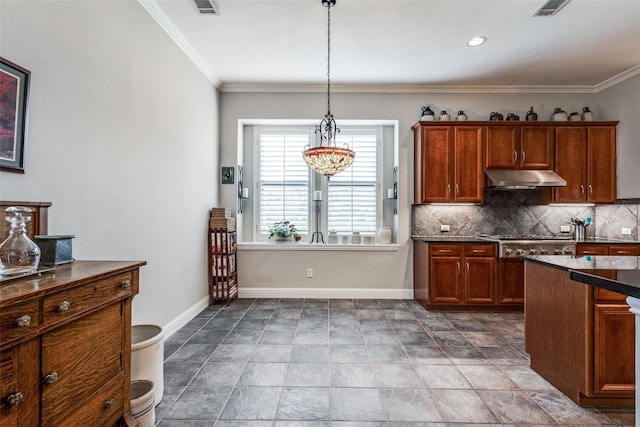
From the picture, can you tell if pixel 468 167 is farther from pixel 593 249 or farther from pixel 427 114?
pixel 593 249

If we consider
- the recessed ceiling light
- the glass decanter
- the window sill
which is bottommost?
the window sill

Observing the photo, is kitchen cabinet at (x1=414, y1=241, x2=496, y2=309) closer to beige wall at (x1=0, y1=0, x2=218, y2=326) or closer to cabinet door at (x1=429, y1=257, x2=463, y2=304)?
cabinet door at (x1=429, y1=257, x2=463, y2=304)

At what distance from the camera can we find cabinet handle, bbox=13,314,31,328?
101 centimetres

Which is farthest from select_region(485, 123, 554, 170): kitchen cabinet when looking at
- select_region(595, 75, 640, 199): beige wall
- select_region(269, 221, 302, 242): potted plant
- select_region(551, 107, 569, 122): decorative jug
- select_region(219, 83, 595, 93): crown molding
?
select_region(269, 221, 302, 242): potted plant

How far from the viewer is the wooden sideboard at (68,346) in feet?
3.31

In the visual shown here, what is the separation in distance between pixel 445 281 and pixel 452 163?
62.1 inches

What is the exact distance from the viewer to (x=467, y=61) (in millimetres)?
3865

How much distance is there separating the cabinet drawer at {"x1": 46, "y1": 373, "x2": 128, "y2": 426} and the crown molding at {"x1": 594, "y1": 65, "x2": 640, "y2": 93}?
6102 mm

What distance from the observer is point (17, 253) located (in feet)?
4.24

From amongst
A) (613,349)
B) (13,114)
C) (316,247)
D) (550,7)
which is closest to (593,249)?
(613,349)

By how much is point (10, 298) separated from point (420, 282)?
165 inches

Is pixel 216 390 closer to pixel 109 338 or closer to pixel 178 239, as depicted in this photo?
pixel 109 338

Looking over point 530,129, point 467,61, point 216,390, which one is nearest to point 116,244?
point 216,390

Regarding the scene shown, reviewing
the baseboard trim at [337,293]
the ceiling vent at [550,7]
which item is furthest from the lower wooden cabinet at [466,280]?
the ceiling vent at [550,7]
